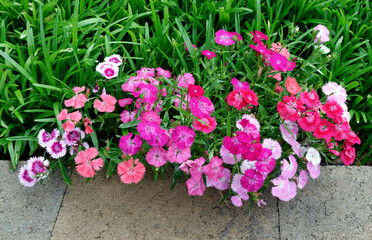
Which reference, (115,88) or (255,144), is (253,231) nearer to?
(255,144)

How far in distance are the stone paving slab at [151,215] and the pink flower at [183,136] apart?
39 centimetres

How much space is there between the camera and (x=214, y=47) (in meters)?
2.09

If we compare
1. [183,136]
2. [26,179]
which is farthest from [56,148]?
[183,136]

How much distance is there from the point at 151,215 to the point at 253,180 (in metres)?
0.53

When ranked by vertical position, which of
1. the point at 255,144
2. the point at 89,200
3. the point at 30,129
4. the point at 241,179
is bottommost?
the point at 89,200

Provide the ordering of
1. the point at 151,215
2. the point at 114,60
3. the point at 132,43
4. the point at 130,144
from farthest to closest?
1. the point at 132,43
2. the point at 114,60
3. the point at 151,215
4. the point at 130,144

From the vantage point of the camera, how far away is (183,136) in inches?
63.8

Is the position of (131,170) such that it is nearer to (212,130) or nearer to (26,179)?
(212,130)

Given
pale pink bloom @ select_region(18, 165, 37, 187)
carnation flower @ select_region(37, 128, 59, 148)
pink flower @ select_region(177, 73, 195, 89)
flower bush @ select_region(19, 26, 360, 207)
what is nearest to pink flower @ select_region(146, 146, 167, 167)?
flower bush @ select_region(19, 26, 360, 207)

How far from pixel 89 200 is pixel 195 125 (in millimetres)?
673

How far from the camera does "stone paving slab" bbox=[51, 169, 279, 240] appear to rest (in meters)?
1.75

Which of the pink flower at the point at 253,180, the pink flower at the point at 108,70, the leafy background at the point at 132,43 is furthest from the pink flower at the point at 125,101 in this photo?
the pink flower at the point at 253,180

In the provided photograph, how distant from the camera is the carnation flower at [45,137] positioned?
186cm

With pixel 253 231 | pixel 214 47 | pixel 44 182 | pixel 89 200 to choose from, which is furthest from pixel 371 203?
pixel 44 182
